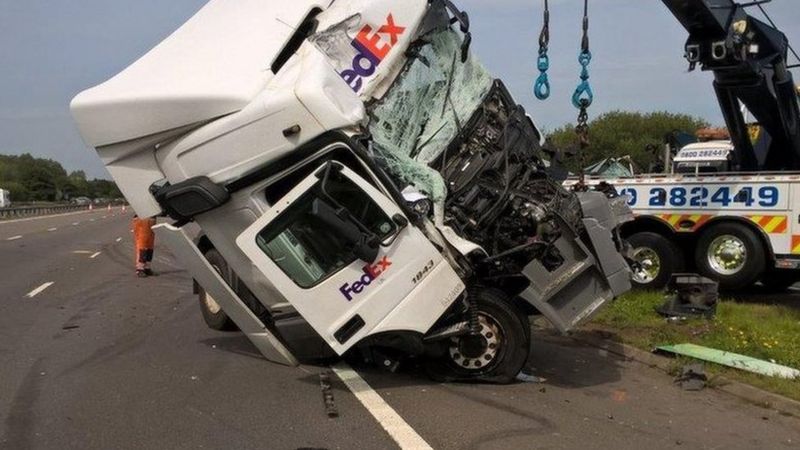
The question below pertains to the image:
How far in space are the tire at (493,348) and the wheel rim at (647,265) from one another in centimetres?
Answer: 612

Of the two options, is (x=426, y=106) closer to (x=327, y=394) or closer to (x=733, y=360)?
(x=327, y=394)

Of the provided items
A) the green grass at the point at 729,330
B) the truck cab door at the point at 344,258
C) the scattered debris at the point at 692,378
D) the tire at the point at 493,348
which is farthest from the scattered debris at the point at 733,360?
the truck cab door at the point at 344,258

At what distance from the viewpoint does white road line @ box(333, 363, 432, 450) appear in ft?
17.3

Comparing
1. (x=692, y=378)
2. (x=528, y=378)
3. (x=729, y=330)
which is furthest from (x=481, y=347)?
(x=729, y=330)

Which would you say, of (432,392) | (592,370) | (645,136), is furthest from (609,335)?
(645,136)

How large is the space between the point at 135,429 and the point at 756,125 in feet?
34.8

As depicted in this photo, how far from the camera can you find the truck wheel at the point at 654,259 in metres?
12.2

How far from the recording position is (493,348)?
6867 mm

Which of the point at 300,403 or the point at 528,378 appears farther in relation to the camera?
the point at 528,378

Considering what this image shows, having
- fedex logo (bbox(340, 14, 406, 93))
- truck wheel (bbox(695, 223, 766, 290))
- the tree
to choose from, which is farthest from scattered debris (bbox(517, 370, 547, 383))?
the tree

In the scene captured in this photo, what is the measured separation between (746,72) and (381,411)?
7.64 metres

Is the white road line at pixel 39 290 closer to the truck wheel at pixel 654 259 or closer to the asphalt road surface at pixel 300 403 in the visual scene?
the asphalt road surface at pixel 300 403

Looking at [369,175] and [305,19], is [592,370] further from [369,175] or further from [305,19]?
[305,19]

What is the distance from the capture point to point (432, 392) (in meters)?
6.62
